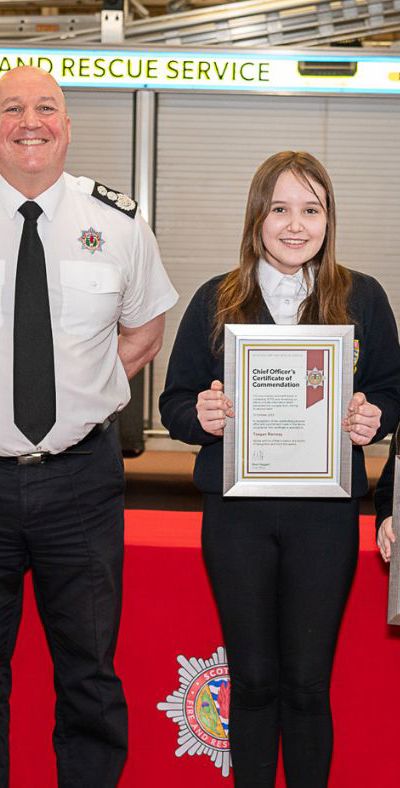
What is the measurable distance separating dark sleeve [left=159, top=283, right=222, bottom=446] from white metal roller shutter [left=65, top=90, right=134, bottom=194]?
407 centimetres

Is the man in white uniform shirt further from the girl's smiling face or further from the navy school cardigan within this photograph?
the girl's smiling face

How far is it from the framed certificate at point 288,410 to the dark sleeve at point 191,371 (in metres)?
0.12

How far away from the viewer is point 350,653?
255cm

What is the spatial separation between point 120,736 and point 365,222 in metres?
4.53

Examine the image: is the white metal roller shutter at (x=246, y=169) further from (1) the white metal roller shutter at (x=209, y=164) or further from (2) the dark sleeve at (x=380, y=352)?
(2) the dark sleeve at (x=380, y=352)

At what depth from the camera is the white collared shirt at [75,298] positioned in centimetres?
224

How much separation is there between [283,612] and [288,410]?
0.44 meters

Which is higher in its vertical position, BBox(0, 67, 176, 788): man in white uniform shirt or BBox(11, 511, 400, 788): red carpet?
BBox(0, 67, 176, 788): man in white uniform shirt

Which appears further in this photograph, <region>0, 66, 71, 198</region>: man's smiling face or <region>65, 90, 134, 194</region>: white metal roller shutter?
<region>65, 90, 134, 194</region>: white metal roller shutter

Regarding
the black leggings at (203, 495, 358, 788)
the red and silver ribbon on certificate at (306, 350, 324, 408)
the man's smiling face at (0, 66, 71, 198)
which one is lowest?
the black leggings at (203, 495, 358, 788)

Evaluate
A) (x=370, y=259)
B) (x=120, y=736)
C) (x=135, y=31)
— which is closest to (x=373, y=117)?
(x=370, y=259)

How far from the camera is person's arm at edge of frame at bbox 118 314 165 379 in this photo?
8.54ft

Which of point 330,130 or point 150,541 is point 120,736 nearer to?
point 150,541

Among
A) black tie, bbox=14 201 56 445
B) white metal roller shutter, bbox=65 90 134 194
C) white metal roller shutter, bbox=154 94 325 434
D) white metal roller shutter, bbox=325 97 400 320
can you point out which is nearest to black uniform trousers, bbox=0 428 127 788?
black tie, bbox=14 201 56 445
